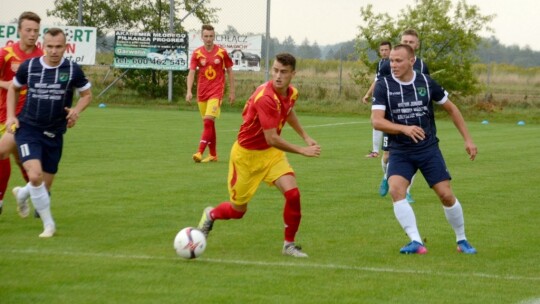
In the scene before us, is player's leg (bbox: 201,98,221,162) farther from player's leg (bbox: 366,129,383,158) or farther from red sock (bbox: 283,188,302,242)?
red sock (bbox: 283,188,302,242)

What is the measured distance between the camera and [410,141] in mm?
8461

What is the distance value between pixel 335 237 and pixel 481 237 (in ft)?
4.64

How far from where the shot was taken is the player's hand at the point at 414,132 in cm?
821

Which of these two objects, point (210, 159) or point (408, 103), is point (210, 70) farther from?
point (408, 103)

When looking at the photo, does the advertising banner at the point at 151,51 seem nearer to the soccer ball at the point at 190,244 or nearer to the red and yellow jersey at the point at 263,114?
the red and yellow jersey at the point at 263,114

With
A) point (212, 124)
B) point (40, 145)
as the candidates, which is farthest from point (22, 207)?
point (212, 124)

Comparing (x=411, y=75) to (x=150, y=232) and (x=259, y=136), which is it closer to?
(x=259, y=136)

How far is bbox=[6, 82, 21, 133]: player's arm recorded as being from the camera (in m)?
8.88

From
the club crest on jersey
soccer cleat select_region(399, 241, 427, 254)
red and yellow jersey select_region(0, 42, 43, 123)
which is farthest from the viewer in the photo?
red and yellow jersey select_region(0, 42, 43, 123)

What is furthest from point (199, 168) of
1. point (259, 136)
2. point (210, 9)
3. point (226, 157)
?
Answer: point (210, 9)

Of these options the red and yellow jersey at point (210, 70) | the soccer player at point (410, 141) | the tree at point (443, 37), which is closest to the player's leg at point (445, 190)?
the soccer player at point (410, 141)

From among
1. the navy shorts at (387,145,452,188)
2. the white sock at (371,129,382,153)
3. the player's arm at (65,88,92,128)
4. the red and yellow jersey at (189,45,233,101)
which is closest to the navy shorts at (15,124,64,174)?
the player's arm at (65,88,92,128)

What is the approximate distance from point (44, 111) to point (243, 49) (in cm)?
2474

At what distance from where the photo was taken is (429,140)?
8.52 metres
